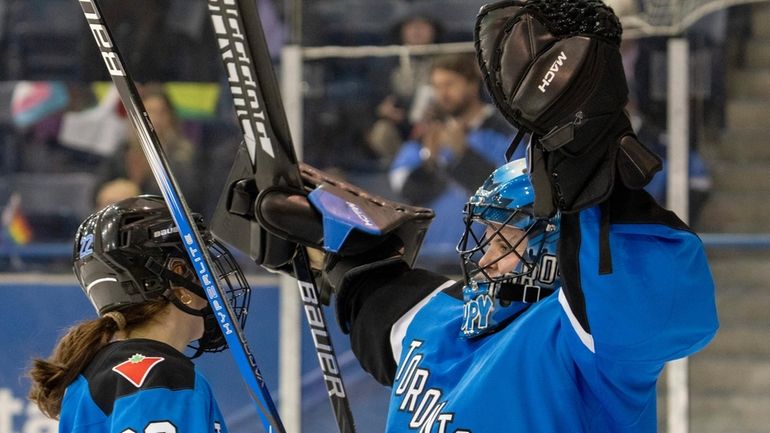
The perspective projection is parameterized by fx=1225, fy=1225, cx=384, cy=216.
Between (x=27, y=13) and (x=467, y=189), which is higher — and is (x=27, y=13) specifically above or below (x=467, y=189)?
above

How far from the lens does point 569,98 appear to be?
1.43 metres

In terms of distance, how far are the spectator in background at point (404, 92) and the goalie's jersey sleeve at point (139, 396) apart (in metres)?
1.89

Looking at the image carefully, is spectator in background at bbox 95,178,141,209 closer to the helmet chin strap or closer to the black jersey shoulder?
the helmet chin strap

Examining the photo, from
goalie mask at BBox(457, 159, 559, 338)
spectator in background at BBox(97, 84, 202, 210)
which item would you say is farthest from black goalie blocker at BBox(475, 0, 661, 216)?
spectator in background at BBox(97, 84, 202, 210)

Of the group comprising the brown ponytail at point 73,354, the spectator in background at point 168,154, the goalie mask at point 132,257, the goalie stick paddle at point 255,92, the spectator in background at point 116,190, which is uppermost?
the goalie stick paddle at point 255,92

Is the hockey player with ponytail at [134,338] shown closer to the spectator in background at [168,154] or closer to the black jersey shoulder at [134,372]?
the black jersey shoulder at [134,372]

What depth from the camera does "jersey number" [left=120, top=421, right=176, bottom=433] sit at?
1.76 metres

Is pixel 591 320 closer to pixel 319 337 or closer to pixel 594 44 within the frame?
pixel 594 44

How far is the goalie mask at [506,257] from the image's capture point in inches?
68.7

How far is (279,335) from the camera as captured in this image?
12.1 feet

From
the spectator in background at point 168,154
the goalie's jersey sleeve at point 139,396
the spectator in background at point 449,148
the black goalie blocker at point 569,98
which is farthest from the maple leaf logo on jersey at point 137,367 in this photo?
the spectator in background at point 168,154

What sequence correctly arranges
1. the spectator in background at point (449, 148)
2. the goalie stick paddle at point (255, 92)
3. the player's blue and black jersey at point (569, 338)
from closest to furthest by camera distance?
the player's blue and black jersey at point (569, 338)
the goalie stick paddle at point (255, 92)
the spectator in background at point (449, 148)

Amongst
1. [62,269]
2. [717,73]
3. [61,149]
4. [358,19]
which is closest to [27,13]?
[61,149]

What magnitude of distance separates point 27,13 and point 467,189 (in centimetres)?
150
